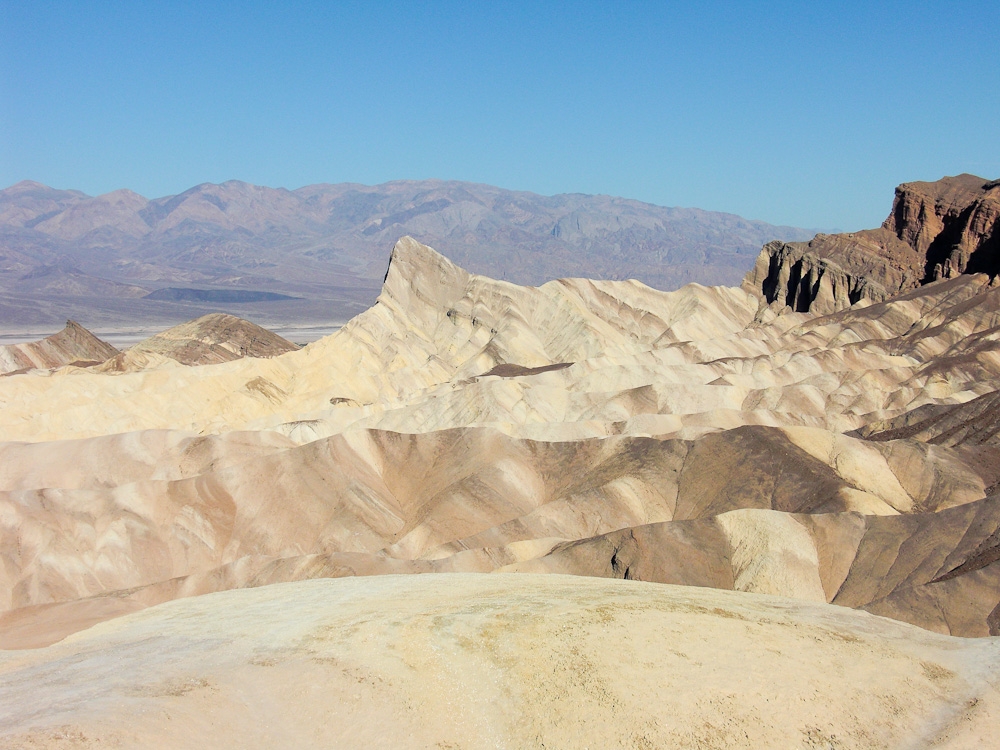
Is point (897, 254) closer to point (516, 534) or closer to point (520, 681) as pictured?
point (516, 534)

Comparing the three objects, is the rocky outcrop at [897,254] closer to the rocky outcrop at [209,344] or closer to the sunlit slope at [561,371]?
the sunlit slope at [561,371]

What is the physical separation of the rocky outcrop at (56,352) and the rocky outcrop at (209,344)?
4878 millimetres

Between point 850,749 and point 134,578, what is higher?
point 850,749

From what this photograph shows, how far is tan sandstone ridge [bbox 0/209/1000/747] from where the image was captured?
647 inches

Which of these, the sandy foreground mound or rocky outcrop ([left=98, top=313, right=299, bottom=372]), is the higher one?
the sandy foreground mound

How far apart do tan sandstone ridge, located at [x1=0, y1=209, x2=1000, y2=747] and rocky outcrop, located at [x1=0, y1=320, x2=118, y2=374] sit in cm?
3226

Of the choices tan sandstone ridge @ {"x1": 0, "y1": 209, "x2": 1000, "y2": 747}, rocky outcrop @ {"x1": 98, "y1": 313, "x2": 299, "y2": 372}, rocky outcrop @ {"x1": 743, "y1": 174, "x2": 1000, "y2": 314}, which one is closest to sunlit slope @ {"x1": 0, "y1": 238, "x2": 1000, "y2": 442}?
tan sandstone ridge @ {"x1": 0, "y1": 209, "x2": 1000, "y2": 747}

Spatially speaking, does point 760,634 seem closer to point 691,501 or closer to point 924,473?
point 691,501

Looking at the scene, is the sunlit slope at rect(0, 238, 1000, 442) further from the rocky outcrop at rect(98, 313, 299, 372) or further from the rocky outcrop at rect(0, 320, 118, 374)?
the rocky outcrop at rect(0, 320, 118, 374)

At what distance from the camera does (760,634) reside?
1945 centimetres

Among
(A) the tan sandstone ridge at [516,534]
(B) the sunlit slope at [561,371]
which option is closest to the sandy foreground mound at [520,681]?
(A) the tan sandstone ridge at [516,534]

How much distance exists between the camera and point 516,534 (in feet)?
113

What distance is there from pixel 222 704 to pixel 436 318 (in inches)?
2489

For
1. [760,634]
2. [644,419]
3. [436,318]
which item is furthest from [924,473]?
[436,318]
